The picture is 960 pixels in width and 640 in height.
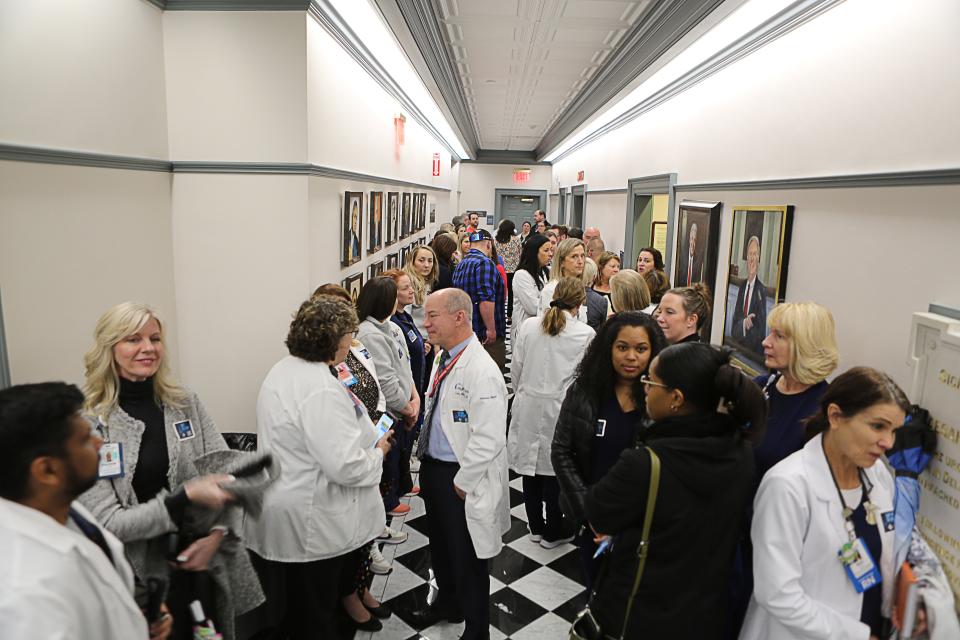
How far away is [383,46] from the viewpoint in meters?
6.38

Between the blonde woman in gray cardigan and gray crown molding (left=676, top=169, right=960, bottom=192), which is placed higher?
gray crown molding (left=676, top=169, right=960, bottom=192)

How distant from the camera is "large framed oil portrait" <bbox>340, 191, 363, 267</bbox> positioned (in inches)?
205

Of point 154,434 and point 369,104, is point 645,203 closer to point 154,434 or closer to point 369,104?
point 369,104

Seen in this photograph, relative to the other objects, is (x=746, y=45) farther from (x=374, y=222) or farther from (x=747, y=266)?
(x=374, y=222)

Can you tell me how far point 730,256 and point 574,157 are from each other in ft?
39.4

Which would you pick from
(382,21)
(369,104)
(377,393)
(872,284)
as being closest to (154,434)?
(377,393)

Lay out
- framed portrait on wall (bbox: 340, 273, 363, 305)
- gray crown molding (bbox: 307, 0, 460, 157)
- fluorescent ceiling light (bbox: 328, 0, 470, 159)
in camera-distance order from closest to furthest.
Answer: gray crown molding (bbox: 307, 0, 460, 157), fluorescent ceiling light (bbox: 328, 0, 470, 159), framed portrait on wall (bbox: 340, 273, 363, 305)

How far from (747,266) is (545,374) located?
1.78 m

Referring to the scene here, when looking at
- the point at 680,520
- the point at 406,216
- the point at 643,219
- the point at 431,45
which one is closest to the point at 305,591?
the point at 680,520

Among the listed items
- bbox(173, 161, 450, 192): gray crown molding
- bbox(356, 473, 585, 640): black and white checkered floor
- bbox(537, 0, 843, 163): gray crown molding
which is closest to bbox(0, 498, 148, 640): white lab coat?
bbox(356, 473, 585, 640): black and white checkered floor

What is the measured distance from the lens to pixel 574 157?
16.3 metres

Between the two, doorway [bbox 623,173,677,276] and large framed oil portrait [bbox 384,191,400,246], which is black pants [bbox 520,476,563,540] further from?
doorway [bbox 623,173,677,276]

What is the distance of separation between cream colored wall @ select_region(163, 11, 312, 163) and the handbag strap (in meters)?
3.13

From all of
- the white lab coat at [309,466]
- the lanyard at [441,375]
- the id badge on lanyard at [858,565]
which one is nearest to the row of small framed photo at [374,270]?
the lanyard at [441,375]
